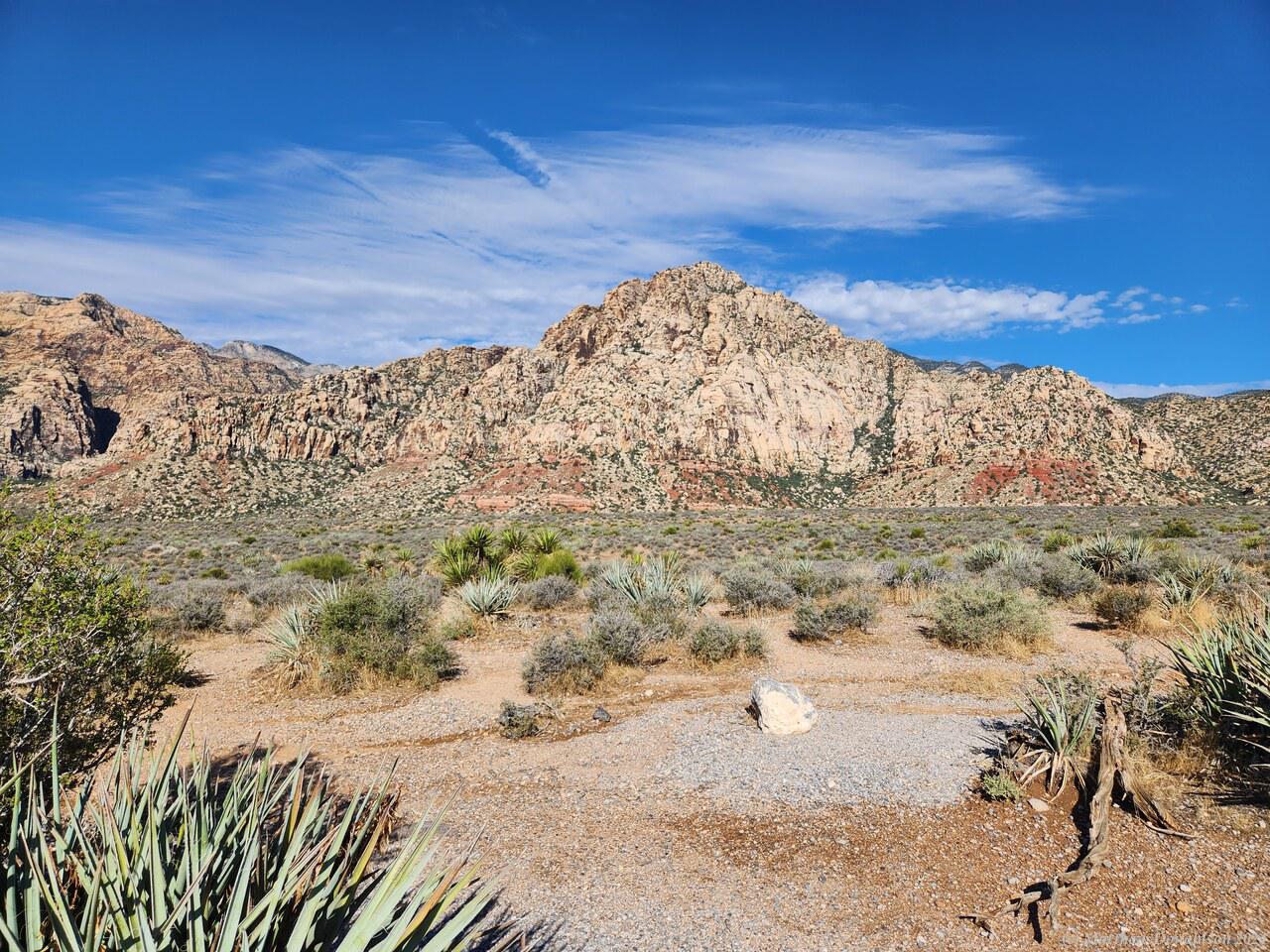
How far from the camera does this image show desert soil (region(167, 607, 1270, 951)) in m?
3.80

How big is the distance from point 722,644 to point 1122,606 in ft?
24.9

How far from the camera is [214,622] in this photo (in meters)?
12.2

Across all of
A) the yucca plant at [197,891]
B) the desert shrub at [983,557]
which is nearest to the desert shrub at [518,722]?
the yucca plant at [197,891]

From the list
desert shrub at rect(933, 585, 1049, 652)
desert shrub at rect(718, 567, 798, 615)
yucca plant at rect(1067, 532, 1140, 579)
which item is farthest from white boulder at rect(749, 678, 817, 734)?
yucca plant at rect(1067, 532, 1140, 579)

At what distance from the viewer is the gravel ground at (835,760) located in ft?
17.9

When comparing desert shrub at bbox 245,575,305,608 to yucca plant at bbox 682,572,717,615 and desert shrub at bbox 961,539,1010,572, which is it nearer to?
yucca plant at bbox 682,572,717,615

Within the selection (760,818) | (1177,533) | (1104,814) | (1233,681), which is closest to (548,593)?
(760,818)

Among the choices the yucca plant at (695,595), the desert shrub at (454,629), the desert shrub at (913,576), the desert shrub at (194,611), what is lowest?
the desert shrub at (194,611)

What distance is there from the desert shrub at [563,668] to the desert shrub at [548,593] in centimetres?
460

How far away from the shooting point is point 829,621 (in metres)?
11.1

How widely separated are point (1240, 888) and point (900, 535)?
89.5ft

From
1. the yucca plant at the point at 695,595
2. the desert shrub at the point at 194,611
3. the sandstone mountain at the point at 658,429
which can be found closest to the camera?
the desert shrub at the point at 194,611

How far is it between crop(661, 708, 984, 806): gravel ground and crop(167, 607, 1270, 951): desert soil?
24mm

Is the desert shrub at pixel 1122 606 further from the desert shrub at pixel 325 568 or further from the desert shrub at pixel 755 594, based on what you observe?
the desert shrub at pixel 325 568
